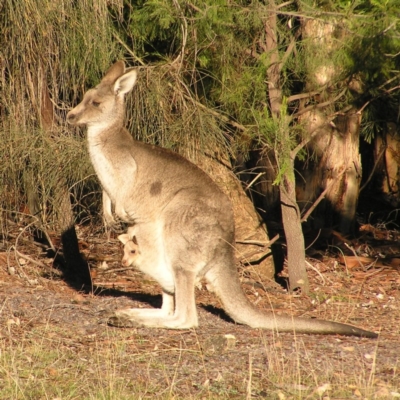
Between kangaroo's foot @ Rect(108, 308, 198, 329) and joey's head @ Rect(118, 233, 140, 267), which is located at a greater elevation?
joey's head @ Rect(118, 233, 140, 267)

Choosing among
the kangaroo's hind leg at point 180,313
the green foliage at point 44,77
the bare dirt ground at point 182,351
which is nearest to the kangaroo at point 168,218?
the kangaroo's hind leg at point 180,313

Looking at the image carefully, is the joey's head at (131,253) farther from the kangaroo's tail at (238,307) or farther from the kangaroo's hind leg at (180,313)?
the kangaroo's tail at (238,307)

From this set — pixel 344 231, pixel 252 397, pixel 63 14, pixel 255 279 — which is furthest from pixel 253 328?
pixel 344 231

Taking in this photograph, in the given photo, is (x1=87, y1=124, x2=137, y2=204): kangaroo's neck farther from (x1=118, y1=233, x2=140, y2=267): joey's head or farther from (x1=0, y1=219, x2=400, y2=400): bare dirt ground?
(x1=0, y1=219, x2=400, y2=400): bare dirt ground

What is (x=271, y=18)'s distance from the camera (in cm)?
726

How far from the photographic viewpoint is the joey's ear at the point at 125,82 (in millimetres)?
6172

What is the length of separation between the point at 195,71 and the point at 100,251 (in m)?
2.72

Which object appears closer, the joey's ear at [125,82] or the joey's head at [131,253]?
the joey's head at [131,253]

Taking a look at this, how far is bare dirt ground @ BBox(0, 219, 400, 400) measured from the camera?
167 inches

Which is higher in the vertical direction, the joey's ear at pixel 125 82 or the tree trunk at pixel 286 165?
the joey's ear at pixel 125 82

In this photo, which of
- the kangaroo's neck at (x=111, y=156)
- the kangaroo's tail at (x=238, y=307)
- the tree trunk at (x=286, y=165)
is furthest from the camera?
the tree trunk at (x=286, y=165)

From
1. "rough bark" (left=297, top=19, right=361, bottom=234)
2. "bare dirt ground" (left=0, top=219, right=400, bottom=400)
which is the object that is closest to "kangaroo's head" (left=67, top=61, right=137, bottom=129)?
"bare dirt ground" (left=0, top=219, right=400, bottom=400)

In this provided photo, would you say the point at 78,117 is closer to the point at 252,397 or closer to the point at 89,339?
the point at 89,339

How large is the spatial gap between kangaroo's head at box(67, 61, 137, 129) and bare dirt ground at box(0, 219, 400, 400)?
1501 millimetres
